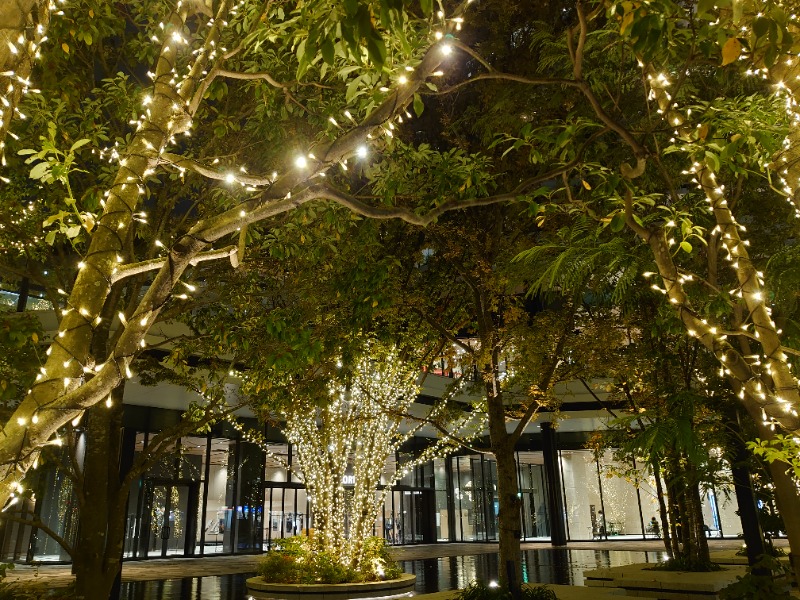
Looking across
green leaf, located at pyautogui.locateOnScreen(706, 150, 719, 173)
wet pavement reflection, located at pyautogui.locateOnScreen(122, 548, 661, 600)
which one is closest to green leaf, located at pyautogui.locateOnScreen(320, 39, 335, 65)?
green leaf, located at pyautogui.locateOnScreen(706, 150, 719, 173)

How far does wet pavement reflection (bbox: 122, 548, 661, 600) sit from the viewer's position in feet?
37.3

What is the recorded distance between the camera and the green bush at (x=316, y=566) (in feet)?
35.9

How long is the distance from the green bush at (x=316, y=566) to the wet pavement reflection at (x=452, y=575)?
667 millimetres

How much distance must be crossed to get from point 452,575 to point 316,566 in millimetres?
4290

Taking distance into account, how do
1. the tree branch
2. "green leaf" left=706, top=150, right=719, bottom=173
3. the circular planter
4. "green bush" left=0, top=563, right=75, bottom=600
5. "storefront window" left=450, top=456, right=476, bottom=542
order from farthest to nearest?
"storefront window" left=450, top=456, right=476, bottom=542 < the circular planter < "green bush" left=0, top=563, right=75, bottom=600 < "green leaf" left=706, top=150, right=719, bottom=173 < the tree branch

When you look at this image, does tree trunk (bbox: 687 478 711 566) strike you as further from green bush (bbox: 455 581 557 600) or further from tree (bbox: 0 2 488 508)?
tree (bbox: 0 2 488 508)

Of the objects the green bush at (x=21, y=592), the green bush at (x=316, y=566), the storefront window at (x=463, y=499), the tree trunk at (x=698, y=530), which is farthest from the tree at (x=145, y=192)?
the storefront window at (x=463, y=499)

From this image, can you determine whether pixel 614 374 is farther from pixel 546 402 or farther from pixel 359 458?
pixel 359 458

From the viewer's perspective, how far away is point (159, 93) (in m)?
2.65

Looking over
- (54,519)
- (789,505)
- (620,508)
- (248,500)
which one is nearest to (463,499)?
(620,508)

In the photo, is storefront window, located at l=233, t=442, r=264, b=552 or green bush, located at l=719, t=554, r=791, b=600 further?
storefront window, located at l=233, t=442, r=264, b=552

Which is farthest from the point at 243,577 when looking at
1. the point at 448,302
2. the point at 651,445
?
the point at 651,445

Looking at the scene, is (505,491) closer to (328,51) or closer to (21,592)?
(21,592)

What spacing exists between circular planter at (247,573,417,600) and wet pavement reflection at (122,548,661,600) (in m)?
0.41
